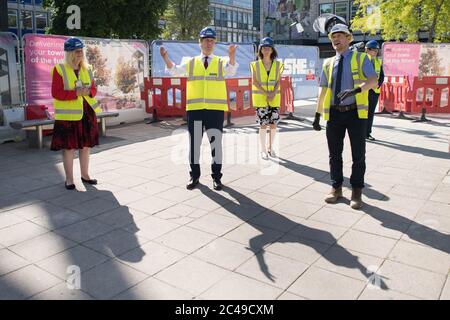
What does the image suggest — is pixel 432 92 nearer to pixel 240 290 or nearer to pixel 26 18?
pixel 240 290

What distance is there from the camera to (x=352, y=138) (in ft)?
16.2

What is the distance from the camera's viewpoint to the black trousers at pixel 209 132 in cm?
569

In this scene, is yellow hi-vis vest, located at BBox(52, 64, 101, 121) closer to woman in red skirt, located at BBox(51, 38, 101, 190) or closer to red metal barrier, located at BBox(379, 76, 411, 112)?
woman in red skirt, located at BBox(51, 38, 101, 190)

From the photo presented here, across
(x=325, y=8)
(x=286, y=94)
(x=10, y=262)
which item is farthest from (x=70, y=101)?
(x=325, y=8)

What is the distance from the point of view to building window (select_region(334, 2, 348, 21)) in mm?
48912

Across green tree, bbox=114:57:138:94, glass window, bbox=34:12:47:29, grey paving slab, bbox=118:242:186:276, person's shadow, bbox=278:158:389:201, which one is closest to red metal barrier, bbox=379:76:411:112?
person's shadow, bbox=278:158:389:201

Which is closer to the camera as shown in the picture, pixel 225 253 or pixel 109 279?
pixel 109 279

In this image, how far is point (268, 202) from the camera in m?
5.19

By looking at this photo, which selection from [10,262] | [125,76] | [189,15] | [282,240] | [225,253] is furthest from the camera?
[189,15]

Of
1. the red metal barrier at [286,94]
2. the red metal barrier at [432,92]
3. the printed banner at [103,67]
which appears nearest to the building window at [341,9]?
the red metal barrier at [432,92]

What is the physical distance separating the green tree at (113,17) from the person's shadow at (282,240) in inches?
786

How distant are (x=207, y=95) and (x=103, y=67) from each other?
587cm

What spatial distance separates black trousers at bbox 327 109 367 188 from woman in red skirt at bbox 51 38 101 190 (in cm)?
301

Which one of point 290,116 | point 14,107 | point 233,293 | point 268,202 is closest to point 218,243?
point 233,293
